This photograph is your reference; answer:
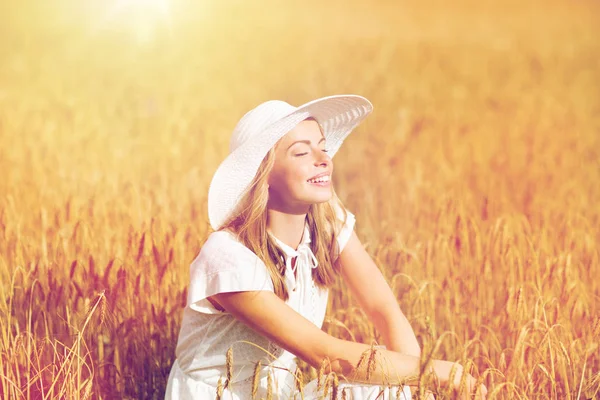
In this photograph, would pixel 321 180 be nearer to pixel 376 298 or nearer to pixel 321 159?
pixel 321 159

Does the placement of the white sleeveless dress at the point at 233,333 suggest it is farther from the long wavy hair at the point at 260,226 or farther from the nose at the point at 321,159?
the nose at the point at 321,159

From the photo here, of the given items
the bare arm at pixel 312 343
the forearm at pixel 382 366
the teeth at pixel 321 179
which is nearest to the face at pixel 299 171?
the teeth at pixel 321 179

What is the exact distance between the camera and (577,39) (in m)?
4.21

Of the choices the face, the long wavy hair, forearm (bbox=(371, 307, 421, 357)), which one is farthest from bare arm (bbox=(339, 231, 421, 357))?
the face

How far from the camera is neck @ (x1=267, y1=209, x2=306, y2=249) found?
2.00 m

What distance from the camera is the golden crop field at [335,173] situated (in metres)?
2.48

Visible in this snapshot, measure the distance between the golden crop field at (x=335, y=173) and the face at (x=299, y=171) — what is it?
502mm

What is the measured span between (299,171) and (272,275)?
238 millimetres

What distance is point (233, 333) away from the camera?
1.96 m

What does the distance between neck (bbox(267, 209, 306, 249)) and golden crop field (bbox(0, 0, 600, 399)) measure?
44 centimetres

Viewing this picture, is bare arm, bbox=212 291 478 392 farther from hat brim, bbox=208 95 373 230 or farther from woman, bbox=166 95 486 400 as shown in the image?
hat brim, bbox=208 95 373 230

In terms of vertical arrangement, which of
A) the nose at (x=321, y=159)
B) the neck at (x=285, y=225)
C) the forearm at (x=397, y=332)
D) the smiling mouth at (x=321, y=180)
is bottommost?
the forearm at (x=397, y=332)

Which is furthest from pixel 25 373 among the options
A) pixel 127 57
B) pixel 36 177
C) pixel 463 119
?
pixel 463 119

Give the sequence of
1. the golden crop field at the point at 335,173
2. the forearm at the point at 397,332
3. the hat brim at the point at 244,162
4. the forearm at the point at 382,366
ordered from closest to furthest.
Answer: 1. the forearm at the point at 382,366
2. the hat brim at the point at 244,162
3. the forearm at the point at 397,332
4. the golden crop field at the point at 335,173
